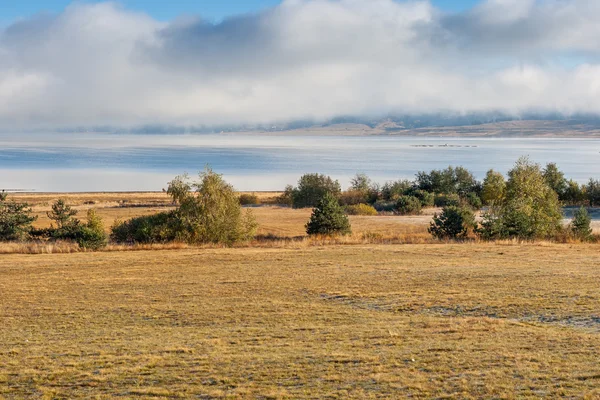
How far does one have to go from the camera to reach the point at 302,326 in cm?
1343

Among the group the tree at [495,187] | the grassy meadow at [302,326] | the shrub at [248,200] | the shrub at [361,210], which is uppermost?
the tree at [495,187]

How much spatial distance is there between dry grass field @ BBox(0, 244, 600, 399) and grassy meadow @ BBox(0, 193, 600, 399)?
44mm

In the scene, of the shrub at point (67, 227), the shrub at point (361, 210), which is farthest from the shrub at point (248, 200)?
the shrub at point (67, 227)

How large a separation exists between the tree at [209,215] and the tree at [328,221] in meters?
4.62

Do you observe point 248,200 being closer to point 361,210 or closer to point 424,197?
point 361,210

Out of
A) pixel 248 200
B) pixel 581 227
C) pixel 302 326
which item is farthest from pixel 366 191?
pixel 302 326

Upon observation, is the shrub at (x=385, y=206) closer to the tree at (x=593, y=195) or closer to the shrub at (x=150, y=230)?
the tree at (x=593, y=195)

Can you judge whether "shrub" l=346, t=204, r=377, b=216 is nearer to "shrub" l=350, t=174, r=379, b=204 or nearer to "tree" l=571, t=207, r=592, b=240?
"shrub" l=350, t=174, r=379, b=204

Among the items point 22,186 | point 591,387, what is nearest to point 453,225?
point 591,387

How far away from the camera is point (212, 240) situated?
106 feet

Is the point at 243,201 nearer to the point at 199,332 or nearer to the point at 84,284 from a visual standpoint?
the point at 84,284

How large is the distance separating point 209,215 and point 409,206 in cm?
3029

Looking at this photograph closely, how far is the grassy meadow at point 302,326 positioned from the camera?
31.2 feet

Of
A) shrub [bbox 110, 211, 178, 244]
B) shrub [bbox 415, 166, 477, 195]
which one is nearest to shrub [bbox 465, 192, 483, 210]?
shrub [bbox 415, 166, 477, 195]
